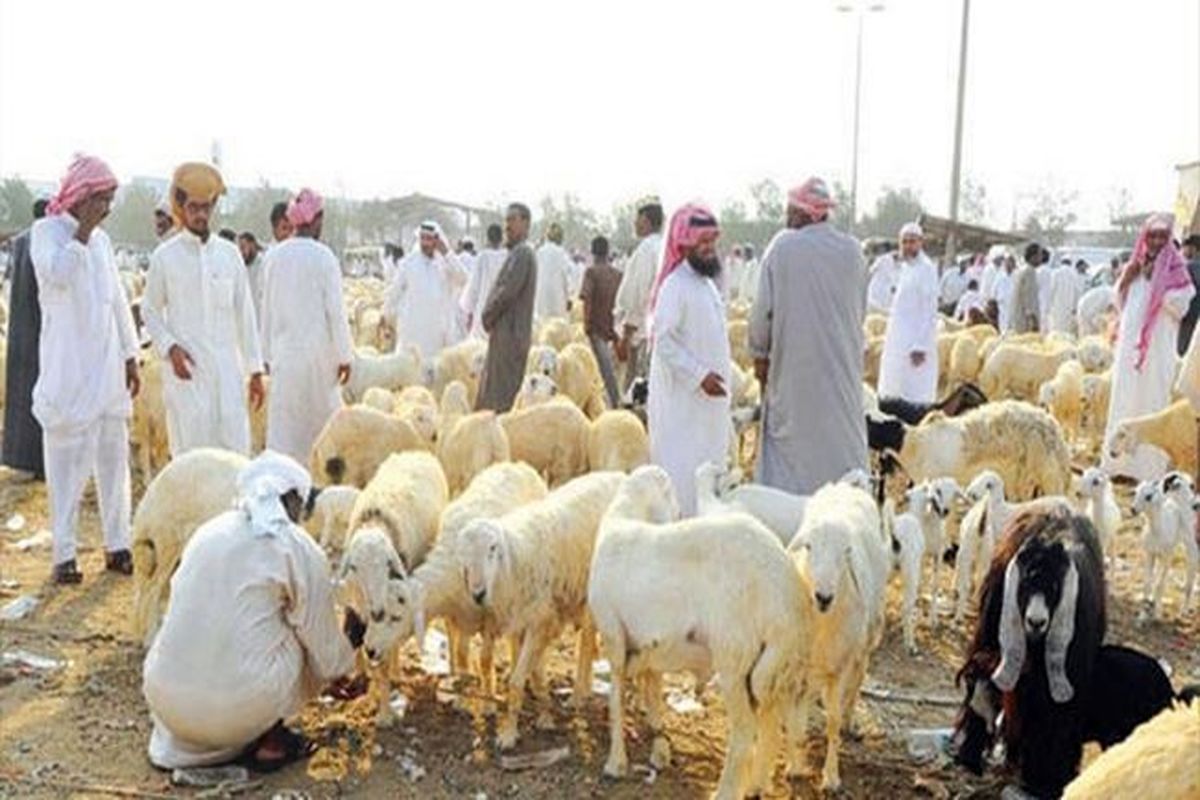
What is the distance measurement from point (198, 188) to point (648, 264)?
15.7 ft

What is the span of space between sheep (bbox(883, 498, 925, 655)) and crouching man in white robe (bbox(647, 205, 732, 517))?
0.93 meters

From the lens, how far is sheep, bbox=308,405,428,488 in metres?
7.22

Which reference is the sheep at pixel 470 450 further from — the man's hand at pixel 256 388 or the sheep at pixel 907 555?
the sheep at pixel 907 555

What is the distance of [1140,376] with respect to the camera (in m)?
9.70

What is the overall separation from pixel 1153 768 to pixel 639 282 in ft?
26.1

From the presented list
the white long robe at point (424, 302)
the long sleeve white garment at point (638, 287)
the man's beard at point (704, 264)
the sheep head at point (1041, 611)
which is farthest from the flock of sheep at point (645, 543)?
the white long robe at point (424, 302)

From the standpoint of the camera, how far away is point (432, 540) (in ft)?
17.5

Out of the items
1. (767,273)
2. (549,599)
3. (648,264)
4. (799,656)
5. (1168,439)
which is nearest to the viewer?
(799,656)

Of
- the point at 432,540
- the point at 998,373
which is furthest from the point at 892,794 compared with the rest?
the point at 998,373

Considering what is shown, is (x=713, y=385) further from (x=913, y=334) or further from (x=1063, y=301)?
(x=1063, y=301)

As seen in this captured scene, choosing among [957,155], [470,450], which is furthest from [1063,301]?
[470,450]

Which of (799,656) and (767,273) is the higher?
(767,273)

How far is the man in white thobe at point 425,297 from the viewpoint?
11.8m

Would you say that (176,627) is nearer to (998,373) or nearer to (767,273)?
(767,273)
